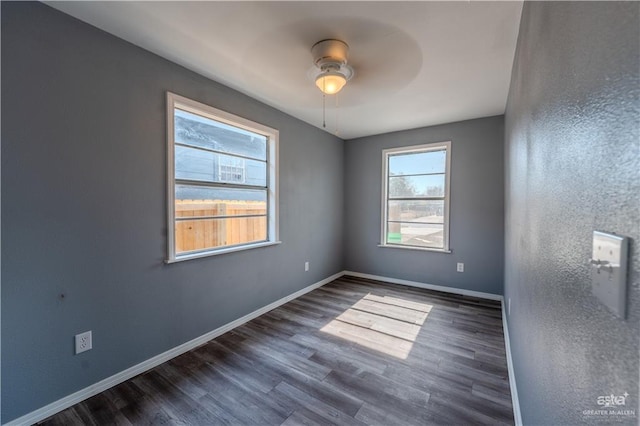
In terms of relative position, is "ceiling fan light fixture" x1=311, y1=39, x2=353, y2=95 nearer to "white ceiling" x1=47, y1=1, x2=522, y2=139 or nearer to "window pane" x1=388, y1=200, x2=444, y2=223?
"white ceiling" x1=47, y1=1, x2=522, y2=139

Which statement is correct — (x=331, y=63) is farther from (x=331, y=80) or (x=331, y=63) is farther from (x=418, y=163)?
(x=418, y=163)

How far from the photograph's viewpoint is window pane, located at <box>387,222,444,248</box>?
4008 mm

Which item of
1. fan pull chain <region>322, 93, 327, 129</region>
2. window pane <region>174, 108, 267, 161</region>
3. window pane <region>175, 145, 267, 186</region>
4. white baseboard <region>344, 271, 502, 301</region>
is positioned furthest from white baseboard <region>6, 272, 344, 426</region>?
fan pull chain <region>322, 93, 327, 129</region>

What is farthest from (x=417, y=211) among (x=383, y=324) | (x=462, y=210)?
(x=383, y=324)

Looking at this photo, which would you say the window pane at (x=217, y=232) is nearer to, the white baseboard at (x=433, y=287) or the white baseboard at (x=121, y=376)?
the white baseboard at (x=121, y=376)

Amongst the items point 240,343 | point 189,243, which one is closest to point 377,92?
point 189,243

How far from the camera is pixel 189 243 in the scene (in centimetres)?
243

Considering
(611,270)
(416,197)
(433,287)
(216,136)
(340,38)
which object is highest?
(340,38)

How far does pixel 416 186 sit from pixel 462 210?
76 centimetres

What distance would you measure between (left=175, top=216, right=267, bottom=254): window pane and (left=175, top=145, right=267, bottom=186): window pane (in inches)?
16.8

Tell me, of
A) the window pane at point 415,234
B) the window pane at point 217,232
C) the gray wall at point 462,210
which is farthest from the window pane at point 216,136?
the window pane at point 415,234

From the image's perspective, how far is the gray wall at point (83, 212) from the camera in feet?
4.92

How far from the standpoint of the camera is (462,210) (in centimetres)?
376

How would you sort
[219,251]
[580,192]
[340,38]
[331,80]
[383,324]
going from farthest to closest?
[383,324], [219,251], [331,80], [340,38], [580,192]
